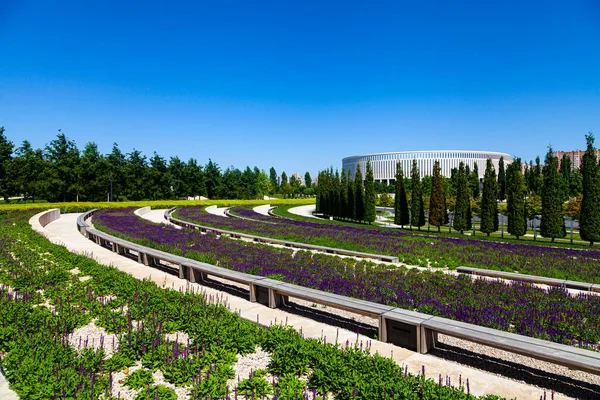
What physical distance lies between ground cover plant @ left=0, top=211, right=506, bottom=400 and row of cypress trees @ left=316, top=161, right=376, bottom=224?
28488mm

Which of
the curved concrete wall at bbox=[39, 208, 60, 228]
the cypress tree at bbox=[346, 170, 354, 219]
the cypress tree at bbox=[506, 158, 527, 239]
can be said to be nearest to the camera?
the curved concrete wall at bbox=[39, 208, 60, 228]

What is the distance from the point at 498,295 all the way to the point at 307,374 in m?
5.14

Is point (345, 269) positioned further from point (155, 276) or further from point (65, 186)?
point (65, 186)

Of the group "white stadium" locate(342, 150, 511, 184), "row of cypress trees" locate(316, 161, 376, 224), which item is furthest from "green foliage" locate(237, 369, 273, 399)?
"white stadium" locate(342, 150, 511, 184)

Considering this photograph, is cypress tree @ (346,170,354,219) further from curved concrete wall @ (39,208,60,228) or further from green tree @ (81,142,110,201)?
green tree @ (81,142,110,201)

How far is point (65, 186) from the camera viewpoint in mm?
46812

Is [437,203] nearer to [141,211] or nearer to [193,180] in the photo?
[141,211]

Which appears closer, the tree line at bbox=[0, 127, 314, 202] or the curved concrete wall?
the curved concrete wall

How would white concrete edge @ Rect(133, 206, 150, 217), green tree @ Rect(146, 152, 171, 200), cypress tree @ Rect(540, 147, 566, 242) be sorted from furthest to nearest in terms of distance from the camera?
1. green tree @ Rect(146, 152, 171, 200)
2. white concrete edge @ Rect(133, 206, 150, 217)
3. cypress tree @ Rect(540, 147, 566, 242)

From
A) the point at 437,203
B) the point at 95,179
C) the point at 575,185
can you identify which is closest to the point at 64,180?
the point at 95,179

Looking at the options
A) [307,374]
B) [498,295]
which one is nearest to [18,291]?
[307,374]

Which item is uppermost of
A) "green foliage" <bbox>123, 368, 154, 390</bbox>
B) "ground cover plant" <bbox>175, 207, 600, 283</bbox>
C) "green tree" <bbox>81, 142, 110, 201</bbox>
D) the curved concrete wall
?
"green tree" <bbox>81, 142, 110, 201</bbox>

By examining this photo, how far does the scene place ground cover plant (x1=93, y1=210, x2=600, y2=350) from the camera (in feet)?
19.7

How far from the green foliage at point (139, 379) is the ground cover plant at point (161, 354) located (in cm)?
1
